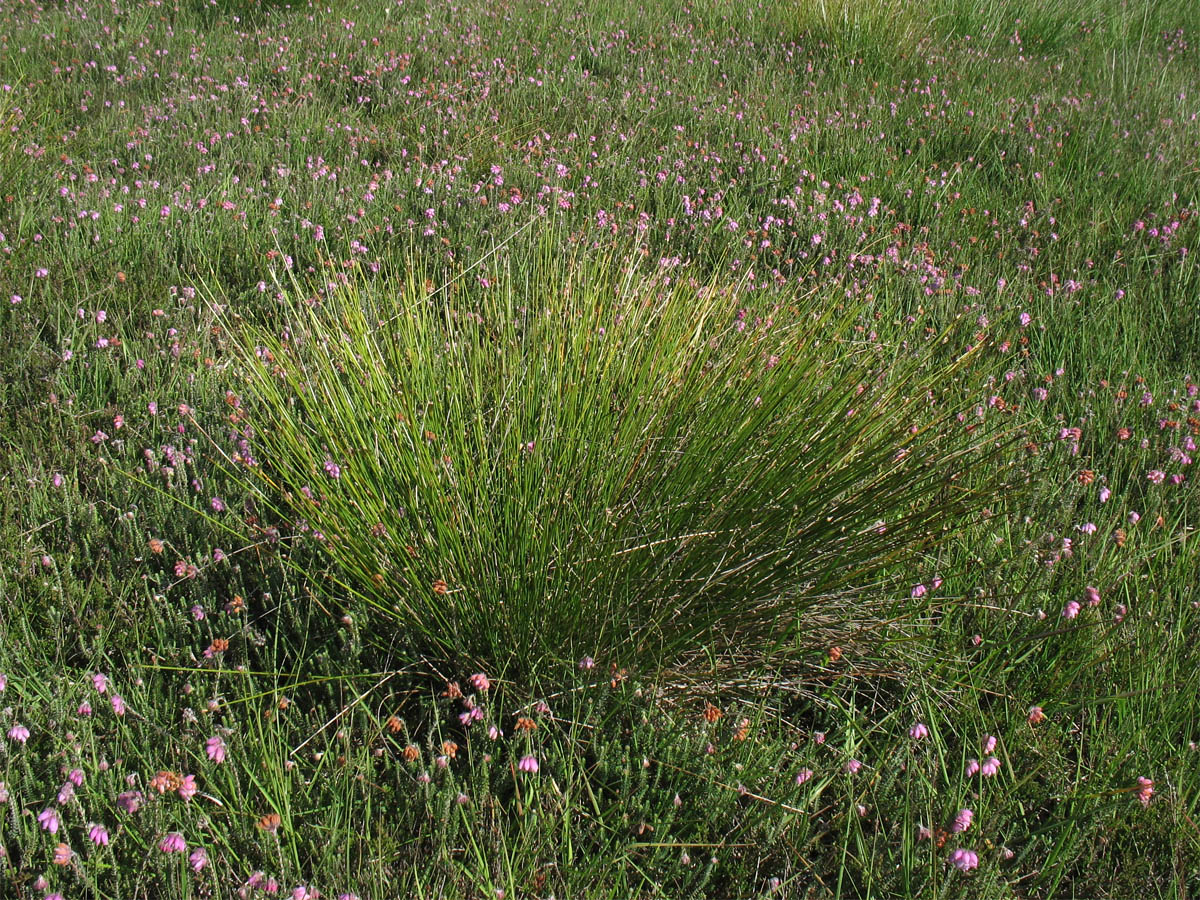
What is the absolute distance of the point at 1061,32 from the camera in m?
7.68

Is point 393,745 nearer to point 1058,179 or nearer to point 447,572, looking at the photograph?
point 447,572

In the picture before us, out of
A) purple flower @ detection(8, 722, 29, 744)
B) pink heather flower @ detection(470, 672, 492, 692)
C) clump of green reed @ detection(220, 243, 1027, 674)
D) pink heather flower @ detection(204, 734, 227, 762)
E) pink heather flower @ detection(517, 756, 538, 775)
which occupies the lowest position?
purple flower @ detection(8, 722, 29, 744)

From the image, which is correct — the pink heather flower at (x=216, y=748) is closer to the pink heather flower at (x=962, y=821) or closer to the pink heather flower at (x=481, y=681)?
the pink heather flower at (x=481, y=681)

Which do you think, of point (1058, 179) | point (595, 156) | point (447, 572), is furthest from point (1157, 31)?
point (447, 572)

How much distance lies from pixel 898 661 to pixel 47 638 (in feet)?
6.58

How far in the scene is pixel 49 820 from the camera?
5.19 ft

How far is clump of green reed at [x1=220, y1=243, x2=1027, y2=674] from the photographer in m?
1.93

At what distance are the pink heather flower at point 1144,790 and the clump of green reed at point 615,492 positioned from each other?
0.58 m

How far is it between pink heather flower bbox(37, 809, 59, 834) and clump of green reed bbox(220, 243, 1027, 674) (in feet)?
2.08

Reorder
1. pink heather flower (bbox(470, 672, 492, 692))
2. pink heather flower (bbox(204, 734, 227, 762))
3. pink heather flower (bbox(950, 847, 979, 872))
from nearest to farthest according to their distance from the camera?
pink heather flower (bbox(950, 847, 979, 872)), pink heather flower (bbox(204, 734, 227, 762)), pink heather flower (bbox(470, 672, 492, 692))

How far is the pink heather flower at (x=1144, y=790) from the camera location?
161 cm

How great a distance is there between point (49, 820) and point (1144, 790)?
1.96 meters

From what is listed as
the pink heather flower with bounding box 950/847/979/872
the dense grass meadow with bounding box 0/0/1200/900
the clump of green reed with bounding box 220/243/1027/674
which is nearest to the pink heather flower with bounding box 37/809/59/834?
the dense grass meadow with bounding box 0/0/1200/900

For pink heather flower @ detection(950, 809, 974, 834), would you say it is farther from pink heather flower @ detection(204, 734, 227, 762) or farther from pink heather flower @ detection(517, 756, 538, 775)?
pink heather flower @ detection(204, 734, 227, 762)
